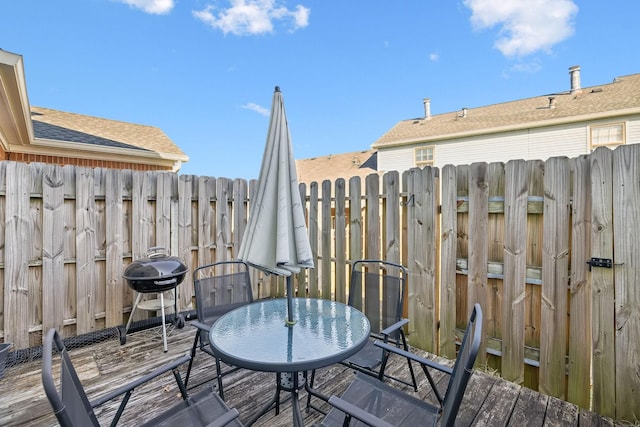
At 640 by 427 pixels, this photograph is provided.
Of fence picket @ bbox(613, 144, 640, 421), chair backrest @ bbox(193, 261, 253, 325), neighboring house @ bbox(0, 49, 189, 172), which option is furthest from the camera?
neighboring house @ bbox(0, 49, 189, 172)

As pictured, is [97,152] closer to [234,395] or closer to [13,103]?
[13,103]

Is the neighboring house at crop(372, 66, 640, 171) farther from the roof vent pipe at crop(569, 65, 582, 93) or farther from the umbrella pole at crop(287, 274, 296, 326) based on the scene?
the umbrella pole at crop(287, 274, 296, 326)

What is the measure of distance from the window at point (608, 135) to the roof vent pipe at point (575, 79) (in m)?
2.56

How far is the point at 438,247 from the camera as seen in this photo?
10.4 ft

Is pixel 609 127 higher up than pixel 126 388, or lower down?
higher up

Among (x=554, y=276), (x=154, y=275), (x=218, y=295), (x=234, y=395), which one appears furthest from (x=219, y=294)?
(x=554, y=276)

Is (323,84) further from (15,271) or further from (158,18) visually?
(15,271)

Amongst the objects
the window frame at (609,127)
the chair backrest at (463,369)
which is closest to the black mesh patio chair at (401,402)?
the chair backrest at (463,369)

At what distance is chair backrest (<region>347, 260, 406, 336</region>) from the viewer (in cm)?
254

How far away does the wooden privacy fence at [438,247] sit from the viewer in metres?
2.23

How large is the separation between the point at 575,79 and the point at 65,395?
16423mm

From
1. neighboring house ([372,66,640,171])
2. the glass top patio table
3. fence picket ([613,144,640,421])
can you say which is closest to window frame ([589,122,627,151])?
neighboring house ([372,66,640,171])

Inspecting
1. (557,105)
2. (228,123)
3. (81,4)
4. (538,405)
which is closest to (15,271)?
(538,405)

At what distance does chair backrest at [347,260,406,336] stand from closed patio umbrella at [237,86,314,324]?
0.97m
